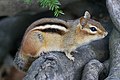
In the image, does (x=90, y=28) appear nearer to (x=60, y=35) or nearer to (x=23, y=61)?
(x=60, y=35)

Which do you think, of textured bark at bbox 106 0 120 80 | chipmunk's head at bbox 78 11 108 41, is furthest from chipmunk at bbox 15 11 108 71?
textured bark at bbox 106 0 120 80

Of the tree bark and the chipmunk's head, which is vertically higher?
the chipmunk's head

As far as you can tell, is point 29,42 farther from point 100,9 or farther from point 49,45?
point 100,9

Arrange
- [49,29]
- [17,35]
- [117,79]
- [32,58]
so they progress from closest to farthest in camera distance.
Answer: [117,79], [49,29], [32,58], [17,35]

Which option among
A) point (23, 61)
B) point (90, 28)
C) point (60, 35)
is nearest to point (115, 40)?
point (90, 28)

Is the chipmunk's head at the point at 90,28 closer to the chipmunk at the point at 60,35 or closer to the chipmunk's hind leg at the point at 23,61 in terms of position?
the chipmunk at the point at 60,35

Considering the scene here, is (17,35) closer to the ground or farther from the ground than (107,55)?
closer to the ground

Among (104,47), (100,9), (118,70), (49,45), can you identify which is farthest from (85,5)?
(118,70)

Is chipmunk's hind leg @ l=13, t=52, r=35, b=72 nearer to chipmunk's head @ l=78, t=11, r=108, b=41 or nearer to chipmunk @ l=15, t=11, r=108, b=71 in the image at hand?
chipmunk @ l=15, t=11, r=108, b=71
